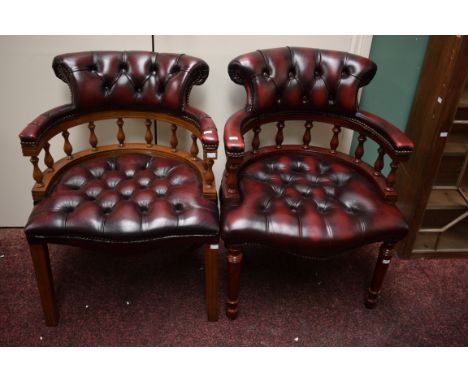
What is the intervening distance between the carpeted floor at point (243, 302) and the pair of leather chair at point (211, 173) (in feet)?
0.32

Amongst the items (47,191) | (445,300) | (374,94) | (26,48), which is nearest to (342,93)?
(374,94)

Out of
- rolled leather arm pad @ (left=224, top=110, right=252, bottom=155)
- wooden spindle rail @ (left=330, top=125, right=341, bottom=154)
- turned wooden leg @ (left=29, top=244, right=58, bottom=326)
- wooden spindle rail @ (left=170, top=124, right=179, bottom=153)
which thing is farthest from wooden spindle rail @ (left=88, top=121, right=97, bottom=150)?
wooden spindle rail @ (left=330, top=125, right=341, bottom=154)

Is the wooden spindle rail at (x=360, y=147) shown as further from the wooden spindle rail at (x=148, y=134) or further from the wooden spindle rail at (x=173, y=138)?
the wooden spindle rail at (x=148, y=134)

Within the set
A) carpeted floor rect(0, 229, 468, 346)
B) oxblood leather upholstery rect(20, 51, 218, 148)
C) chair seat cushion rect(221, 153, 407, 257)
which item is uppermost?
oxblood leather upholstery rect(20, 51, 218, 148)

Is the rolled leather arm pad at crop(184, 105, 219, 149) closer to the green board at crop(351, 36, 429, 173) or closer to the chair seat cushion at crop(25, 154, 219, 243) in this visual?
the chair seat cushion at crop(25, 154, 219, 243)

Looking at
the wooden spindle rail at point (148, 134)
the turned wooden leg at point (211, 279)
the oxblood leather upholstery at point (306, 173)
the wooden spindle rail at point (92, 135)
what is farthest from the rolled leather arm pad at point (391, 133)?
the wooden spindle rail at point (92, 135)

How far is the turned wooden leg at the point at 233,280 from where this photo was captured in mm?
1583

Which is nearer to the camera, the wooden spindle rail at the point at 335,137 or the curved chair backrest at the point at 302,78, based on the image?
the curved chair backrest at the point at 302,78

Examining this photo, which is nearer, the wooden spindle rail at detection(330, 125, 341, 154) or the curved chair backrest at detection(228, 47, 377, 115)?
the curved chair backrest at detection(228, 47, 377, 115)

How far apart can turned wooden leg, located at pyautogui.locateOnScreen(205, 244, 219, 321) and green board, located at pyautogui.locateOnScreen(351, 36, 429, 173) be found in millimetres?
1114

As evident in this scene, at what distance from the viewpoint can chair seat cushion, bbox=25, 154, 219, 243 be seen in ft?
4.80

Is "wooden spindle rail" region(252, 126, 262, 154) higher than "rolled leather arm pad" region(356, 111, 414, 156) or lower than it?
lower

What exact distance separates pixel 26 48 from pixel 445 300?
211 cm

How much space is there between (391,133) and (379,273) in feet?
1.85
